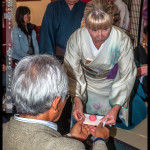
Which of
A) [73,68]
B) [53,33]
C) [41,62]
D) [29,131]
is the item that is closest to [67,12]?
[53,33]

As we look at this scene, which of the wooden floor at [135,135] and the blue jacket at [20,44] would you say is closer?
the blue jacket at [20,44]

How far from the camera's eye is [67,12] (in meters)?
1.72

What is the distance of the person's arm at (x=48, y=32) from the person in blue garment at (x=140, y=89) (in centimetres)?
64

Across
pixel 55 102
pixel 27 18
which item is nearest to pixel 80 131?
pixel 55 102

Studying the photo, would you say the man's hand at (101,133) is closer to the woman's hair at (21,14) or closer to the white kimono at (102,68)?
the white kimono at (102,68)

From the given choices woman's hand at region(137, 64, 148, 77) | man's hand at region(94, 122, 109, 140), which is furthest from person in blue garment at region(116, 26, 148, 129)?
man's hand at region(94, 122, 109, 140)

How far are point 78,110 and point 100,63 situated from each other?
13.4 inches

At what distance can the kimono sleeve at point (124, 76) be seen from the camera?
1.50 m

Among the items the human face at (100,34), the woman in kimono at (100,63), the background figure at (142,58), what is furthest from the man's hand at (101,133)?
the background figure at (142,58)

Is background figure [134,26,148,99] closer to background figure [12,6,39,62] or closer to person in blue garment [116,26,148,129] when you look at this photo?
person in blue garment [116,26,148,129]

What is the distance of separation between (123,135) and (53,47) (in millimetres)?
1028

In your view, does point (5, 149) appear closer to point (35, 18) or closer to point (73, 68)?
point (73, 68)

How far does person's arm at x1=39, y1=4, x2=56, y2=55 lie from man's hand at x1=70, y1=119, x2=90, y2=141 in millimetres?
693

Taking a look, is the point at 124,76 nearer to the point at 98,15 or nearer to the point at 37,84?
the point at 98,15
